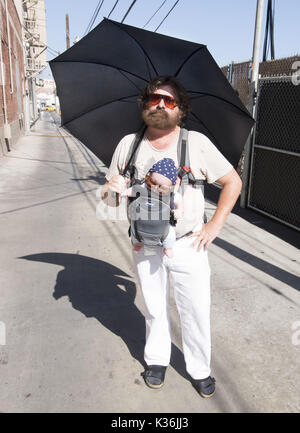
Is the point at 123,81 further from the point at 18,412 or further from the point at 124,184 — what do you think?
the point at 18,412

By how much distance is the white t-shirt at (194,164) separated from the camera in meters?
2.22

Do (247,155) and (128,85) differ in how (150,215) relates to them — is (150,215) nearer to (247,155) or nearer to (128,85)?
(128,85)

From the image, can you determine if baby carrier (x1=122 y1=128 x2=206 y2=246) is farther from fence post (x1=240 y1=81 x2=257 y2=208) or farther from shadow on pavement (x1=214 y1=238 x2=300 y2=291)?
fence post (x1=240 y1=81 x2=257 y2=208)

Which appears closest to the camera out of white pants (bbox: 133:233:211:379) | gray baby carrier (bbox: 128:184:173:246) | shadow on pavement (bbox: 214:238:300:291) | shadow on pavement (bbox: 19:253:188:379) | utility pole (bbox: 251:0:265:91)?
gray baby carrier (bbox: 128:184:173:246)

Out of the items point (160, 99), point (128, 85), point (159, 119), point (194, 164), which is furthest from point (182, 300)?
point (128, 85)

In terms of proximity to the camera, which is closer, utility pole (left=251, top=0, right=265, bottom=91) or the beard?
the beard

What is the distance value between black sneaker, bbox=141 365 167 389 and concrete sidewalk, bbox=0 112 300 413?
0.15 feet

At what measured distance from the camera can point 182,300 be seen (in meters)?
2.38

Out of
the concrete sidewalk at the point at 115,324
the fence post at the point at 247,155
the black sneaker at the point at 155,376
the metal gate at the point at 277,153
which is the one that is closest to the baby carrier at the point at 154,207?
the black sneaker at the point at 155,376

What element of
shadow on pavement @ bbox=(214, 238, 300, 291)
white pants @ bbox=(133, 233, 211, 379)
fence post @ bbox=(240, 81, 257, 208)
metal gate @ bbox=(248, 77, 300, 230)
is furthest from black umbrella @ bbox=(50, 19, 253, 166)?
fence post @ bbox=(240, 81, 257, 208)

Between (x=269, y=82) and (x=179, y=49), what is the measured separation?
15.7ft

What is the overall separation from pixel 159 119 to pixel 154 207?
0.55 meters

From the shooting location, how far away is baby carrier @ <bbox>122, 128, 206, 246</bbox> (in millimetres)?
2096

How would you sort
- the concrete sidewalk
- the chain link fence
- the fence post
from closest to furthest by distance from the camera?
the concrete sidewalk → the chain link fence → the fence post
